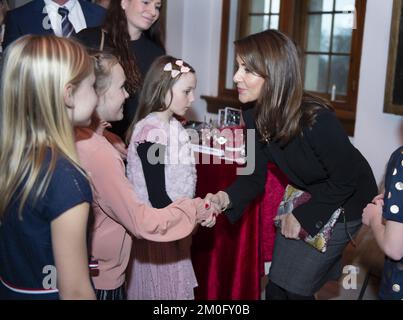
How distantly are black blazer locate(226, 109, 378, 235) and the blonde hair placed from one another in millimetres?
1049

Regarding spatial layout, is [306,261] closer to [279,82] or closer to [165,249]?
[165,249]

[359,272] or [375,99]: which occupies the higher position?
[375,99]

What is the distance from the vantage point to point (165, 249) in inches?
89.3

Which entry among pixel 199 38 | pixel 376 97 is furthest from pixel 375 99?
pixel 199 38

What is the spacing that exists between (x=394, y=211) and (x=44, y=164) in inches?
40.2

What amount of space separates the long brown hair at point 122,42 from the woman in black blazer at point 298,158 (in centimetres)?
64

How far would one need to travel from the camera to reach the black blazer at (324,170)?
201 cm

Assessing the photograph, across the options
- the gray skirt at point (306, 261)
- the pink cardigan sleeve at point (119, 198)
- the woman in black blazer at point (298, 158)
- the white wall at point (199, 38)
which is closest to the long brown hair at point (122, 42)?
the woman in black blazer at point (298, 158)

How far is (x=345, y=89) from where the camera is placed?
462 centimetres

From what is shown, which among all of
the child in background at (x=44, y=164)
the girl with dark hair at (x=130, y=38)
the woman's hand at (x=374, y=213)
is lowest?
the woman's hand at (x=374, y=213)

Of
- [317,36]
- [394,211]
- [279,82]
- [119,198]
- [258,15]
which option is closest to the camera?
[394,211]

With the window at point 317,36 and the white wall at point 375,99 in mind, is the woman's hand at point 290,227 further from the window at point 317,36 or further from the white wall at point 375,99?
the window at point 317,36

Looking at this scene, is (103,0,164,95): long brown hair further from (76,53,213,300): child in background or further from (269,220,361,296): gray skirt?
(269,220,361,296): gray skirt
